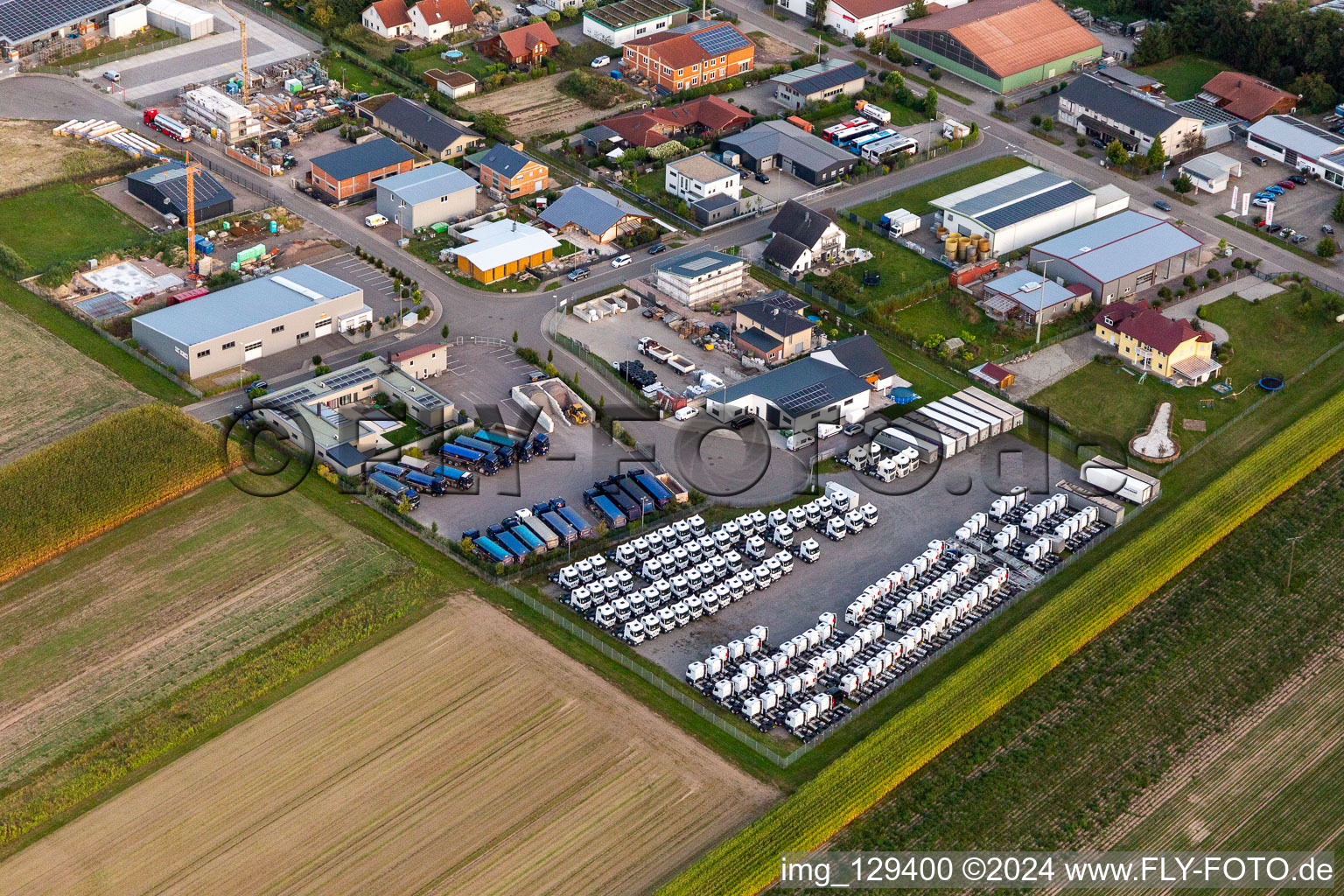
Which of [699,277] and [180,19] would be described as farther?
[180,19]

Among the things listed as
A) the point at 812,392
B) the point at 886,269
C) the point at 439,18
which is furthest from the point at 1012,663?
the point at 439,18

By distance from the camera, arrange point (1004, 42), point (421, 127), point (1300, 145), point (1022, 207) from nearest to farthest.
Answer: point (1022, 207) → point (421, 127) → point (1300, 145) → point (1004, 42)

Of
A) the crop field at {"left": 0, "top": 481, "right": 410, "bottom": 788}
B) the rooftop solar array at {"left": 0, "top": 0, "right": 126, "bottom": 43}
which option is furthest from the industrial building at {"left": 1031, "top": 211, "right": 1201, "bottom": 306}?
the rooftop solar array at {"left": 0, "top": 0, "right": 126, "bottom": 43}

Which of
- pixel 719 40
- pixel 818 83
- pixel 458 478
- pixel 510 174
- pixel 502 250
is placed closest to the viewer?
pixel 458 478

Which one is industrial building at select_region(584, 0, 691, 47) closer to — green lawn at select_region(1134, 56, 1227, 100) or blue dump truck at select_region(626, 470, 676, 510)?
green lawn at select_region(1134, 56, 1227, 100)

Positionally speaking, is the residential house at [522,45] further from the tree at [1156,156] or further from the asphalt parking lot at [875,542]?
the asphalt parking lot at [875,542]

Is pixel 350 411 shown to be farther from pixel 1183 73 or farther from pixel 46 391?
pixel 1183 73

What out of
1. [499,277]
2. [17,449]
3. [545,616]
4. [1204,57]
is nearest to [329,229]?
[499,277]
